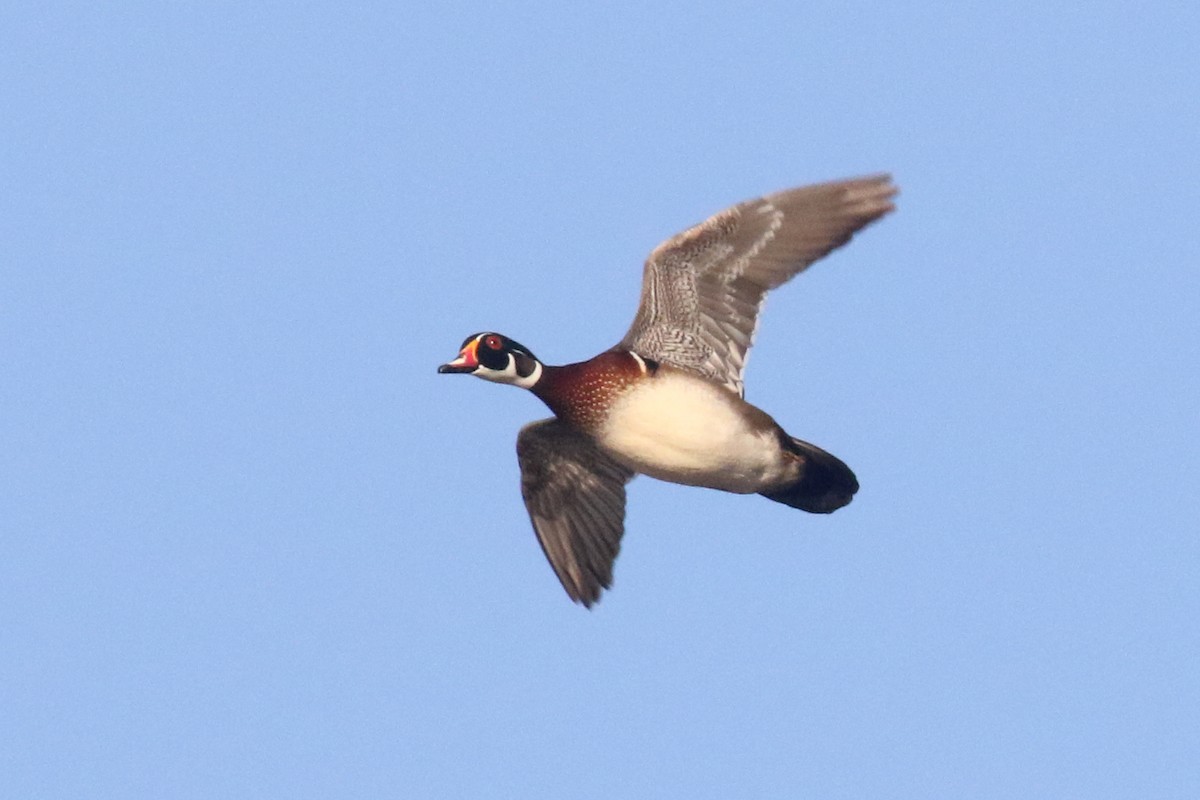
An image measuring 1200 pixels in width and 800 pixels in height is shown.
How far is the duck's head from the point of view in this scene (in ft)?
50.8

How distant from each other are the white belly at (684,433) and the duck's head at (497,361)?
29.5 inches

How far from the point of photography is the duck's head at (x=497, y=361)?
15469 mm

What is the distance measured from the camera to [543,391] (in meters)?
15.3

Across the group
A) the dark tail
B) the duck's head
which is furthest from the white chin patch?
the dark tail

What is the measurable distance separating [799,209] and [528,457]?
2866 mm

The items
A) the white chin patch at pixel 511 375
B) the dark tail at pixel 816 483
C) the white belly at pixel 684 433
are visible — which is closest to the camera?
the white belly at pixel 684 433

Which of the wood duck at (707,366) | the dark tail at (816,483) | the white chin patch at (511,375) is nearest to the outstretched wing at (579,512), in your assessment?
the wood duck at (707,366)

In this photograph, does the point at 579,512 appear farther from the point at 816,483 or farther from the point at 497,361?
the point at 816,483

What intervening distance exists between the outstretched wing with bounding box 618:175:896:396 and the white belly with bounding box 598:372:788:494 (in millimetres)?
365

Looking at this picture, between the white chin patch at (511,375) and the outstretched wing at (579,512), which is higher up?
the white chin patch at (511,375)

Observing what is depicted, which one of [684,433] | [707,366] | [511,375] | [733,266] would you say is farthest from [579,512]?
[733,266]

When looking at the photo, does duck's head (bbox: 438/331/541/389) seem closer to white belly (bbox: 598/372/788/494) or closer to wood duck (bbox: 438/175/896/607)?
wood duck (bbox: 438/175/896/607)

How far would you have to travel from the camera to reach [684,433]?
14906 millimetres

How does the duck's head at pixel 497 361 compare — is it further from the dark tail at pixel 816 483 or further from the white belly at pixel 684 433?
the dark tail at pixel 816 483
